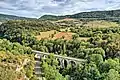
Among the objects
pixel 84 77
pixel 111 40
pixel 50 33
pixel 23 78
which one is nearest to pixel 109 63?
pixel 84 77

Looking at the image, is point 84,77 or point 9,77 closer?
point 9,77

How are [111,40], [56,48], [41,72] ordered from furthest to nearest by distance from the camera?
1. [56,48]
2. [111,40]
3. [41,72]

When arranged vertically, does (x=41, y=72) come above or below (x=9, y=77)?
below

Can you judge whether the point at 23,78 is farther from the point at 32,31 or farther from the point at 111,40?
the point at 32,31

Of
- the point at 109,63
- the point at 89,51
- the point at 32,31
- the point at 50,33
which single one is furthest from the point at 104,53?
the point at 32,31

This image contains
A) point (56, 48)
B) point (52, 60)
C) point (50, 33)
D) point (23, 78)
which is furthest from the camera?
point (50, 33)

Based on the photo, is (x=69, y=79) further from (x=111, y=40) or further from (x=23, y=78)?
(x=111, y=40)
